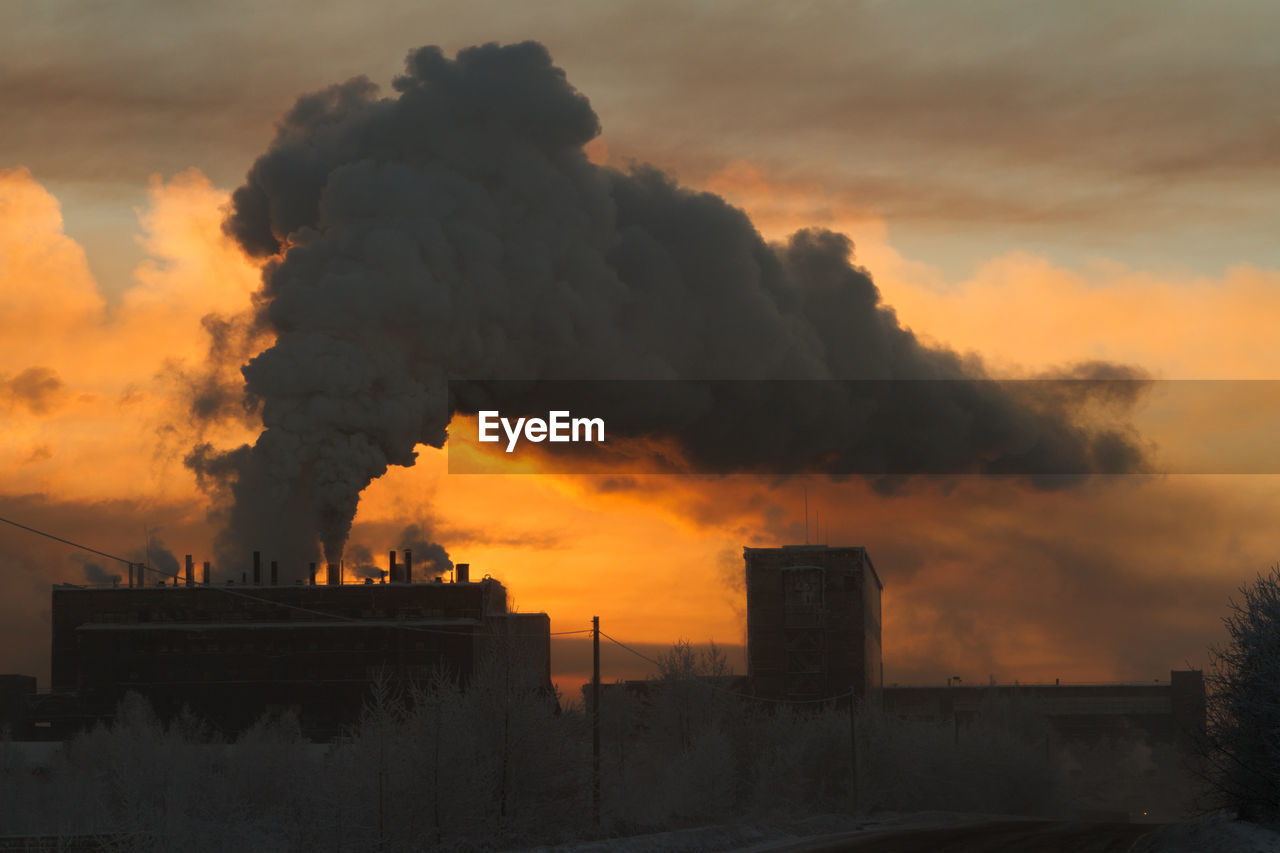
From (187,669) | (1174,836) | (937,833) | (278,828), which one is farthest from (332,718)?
(1174,836)

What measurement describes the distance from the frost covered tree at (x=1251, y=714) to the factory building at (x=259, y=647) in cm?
5910

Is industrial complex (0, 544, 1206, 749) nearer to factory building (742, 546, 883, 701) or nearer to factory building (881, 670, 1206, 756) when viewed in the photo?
factory building (742, 546, 883, 701)

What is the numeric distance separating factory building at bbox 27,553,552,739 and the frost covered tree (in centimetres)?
5910

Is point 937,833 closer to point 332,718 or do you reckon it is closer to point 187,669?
point 332,718

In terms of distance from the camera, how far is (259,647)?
87688 millimetres

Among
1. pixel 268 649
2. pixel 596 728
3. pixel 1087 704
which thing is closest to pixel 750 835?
pixel 596 728

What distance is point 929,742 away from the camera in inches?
2680

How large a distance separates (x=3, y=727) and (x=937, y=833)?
222 ft

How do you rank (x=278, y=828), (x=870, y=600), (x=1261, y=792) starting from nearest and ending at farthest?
(x=1261, y=792)
(x=278, y=828)
(x=870, y=600)

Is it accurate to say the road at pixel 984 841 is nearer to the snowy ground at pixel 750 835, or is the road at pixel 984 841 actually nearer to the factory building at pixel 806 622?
the snowy ground at pixel 750 835

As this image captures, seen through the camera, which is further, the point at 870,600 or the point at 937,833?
the point at 870,600

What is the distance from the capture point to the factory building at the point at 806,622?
95.6 meters

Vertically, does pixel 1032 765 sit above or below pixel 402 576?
below

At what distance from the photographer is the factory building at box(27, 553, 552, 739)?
283 ft
